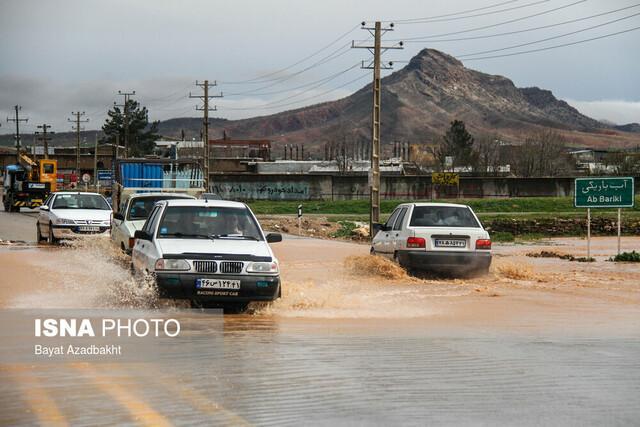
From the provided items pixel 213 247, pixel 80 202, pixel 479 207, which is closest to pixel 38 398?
pixel 213 247

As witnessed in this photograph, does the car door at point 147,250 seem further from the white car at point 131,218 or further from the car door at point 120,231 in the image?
the car door at point 120,231

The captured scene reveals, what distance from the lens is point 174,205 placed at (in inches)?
518

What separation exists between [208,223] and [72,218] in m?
13.7

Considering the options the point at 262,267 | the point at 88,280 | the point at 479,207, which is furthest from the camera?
the point at 479,207

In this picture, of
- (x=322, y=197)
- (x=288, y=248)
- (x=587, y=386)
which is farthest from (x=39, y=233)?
(x=322, y=197)

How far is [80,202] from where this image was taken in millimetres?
27406

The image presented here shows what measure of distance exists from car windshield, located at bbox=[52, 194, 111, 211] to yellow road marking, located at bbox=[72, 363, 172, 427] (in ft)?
64.4

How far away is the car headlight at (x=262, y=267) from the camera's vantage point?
11.7 metres

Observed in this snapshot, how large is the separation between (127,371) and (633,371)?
174 inches

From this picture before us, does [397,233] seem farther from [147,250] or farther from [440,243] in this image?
[147,250]

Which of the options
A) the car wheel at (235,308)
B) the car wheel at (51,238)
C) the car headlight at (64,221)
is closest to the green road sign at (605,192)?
the car headlight at (64,221)

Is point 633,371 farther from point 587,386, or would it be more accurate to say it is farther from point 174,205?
point 174,205

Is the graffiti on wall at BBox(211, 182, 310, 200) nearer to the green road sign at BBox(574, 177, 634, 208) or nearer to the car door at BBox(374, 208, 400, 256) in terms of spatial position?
the green road sign at BBox(574, 177, 634, 208)

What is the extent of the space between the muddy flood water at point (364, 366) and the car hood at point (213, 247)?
64cm
